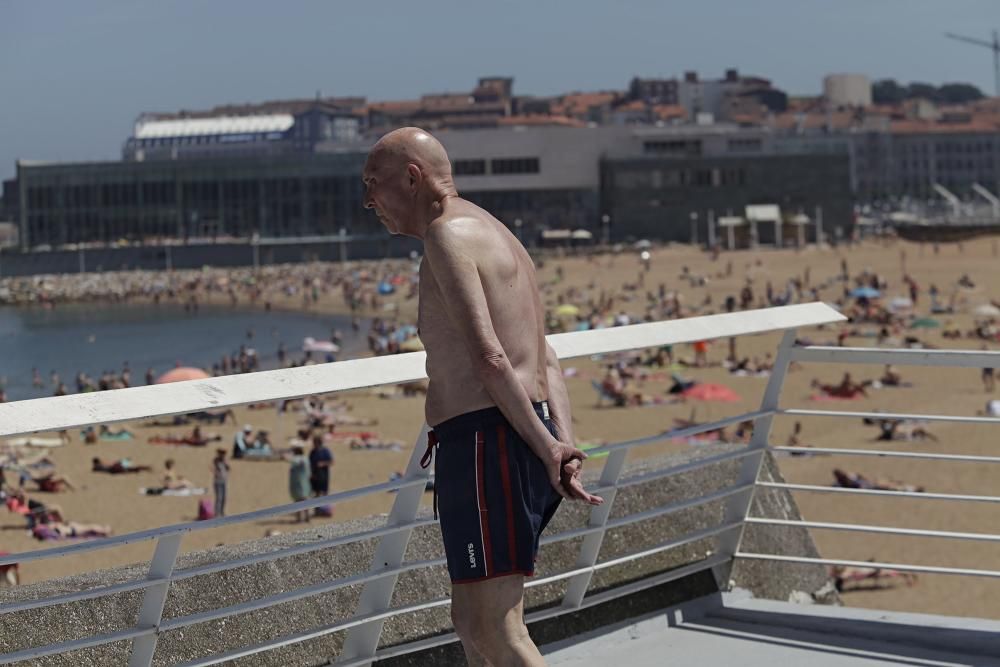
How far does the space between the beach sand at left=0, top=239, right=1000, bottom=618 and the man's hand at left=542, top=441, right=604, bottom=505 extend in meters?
1.82

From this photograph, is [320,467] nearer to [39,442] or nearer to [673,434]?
[39,442]

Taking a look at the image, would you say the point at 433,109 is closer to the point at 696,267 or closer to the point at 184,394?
the point at 696,267

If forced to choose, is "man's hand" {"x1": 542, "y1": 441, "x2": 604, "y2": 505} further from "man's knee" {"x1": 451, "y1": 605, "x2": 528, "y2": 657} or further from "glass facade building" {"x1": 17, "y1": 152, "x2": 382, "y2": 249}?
"glass facade building" {"x1": 17, "y1": 152, "x2": 382, "y2": 249}

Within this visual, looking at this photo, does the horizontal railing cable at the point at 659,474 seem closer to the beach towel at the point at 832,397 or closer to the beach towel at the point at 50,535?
the beach towel at the point at 50,535

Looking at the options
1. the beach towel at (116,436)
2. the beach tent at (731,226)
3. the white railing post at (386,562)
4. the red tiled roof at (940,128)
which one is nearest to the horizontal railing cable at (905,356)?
the white railing post at (386,562)

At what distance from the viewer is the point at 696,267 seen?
232 feet

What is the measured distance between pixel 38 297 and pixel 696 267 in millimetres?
43402

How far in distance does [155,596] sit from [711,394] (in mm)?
24168

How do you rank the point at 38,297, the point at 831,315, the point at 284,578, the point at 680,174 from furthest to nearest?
the point at 38,297 < the point at 680,174 < the point at 831,315 < the point at 284,578

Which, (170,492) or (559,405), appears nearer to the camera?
(559,405)

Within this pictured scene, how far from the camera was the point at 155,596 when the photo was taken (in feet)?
8.67

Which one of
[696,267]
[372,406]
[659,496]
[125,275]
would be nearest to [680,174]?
[696,267]

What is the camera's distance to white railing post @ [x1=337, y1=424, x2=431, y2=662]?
305 cm

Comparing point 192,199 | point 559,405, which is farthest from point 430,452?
point 192,199
